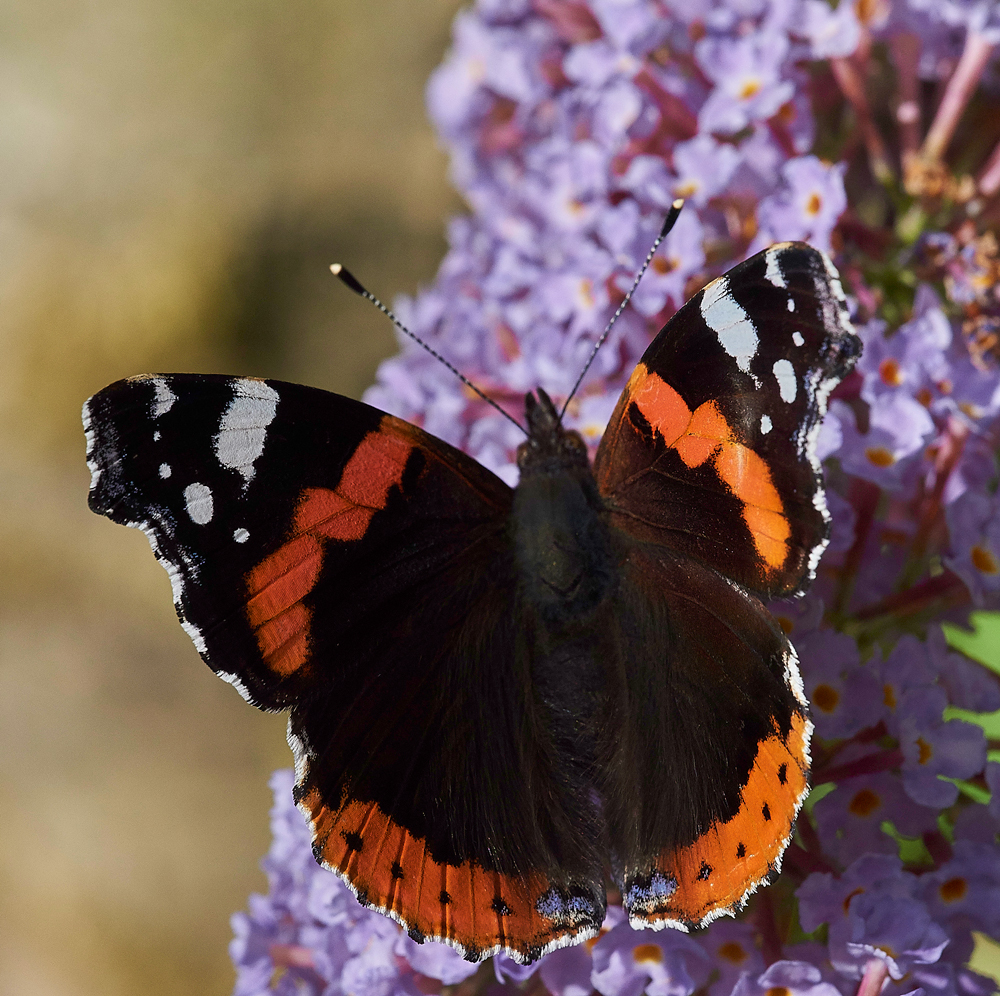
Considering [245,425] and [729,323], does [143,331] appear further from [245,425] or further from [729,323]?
[729,323]

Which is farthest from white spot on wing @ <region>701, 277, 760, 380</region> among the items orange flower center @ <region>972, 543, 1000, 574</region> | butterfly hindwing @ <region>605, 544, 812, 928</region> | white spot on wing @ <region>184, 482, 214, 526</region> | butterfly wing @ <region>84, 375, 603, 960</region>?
white spot on wing @ <region>184, 482, 214, 526</region>

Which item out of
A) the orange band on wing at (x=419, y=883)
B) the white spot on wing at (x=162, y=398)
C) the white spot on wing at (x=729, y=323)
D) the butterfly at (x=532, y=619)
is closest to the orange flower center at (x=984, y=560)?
the butterfly at (x=532, y=619)

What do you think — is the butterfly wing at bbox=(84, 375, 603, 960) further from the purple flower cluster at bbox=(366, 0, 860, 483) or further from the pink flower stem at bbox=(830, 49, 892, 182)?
the pink flower stem at bbox=(830, 49, 892, 182)

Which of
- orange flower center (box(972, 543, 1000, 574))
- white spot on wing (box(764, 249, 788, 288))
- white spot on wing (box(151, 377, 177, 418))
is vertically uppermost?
white spot on wing (box(764, 249, 788, 288))

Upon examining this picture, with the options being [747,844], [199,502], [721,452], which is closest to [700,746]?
[747,844]

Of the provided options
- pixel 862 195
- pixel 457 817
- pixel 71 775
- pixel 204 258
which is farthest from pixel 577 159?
pixel 71 775
